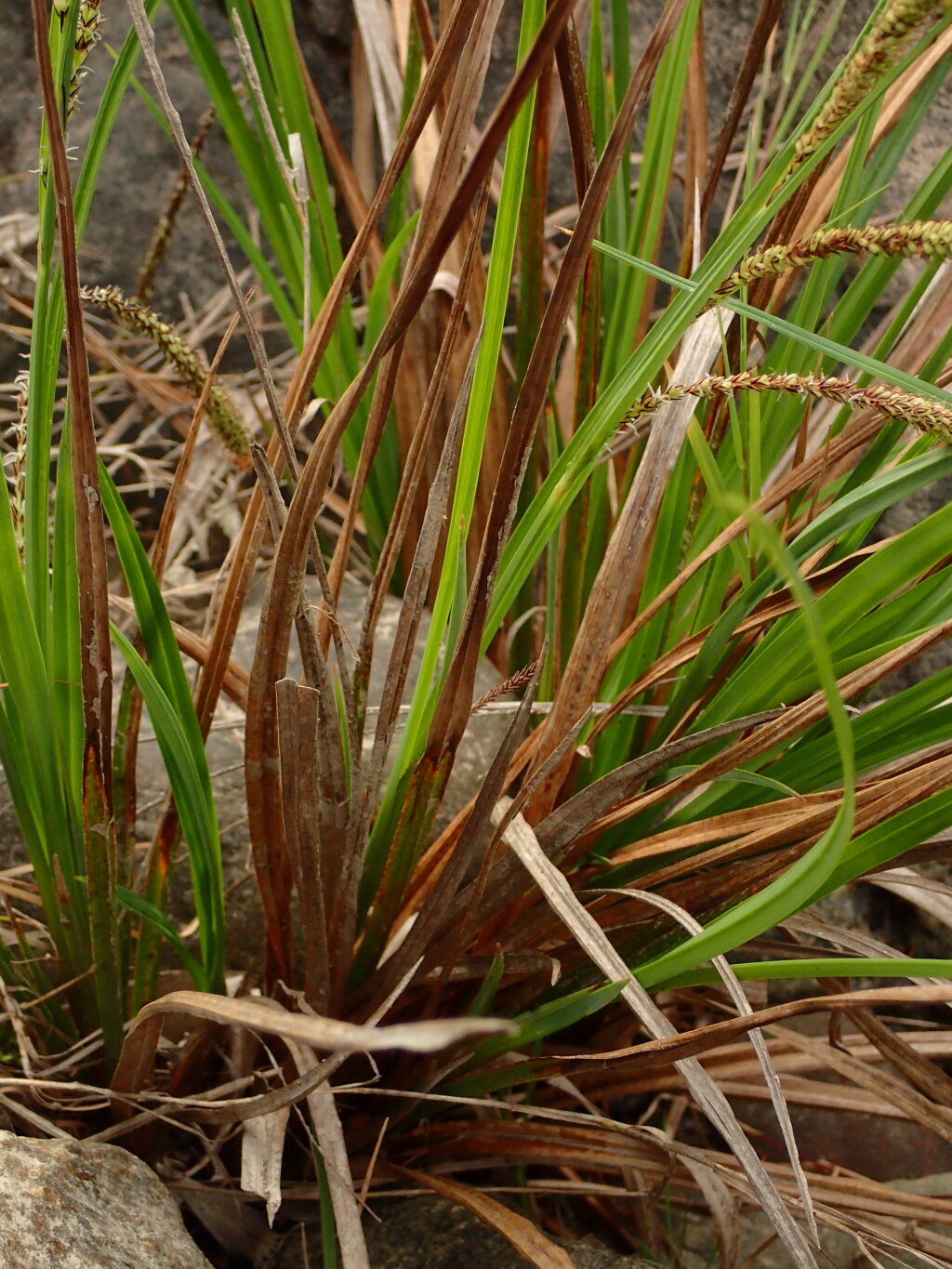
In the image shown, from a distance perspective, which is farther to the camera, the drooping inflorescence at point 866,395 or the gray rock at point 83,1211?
the gray rock at point 83,1211

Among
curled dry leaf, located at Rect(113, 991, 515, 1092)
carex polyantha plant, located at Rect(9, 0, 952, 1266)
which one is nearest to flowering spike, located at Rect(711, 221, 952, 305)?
carex polyantha plant, located at Rect(9, 0, 952, 1266)

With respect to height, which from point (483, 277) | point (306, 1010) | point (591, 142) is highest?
point (591, 142)

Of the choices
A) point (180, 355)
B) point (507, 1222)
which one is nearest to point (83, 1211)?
point (507, 1222)

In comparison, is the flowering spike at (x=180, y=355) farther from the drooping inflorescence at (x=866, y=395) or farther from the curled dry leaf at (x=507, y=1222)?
the curled dry leaf at (x=507, y=1222)

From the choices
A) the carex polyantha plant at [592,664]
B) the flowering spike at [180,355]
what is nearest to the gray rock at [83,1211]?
the carex polyantha plant at [592,664]

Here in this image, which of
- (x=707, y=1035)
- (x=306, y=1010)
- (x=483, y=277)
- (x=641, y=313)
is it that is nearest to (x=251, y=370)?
(x=483, y=277)

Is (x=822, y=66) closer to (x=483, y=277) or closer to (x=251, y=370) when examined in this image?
(x=483, y=277)

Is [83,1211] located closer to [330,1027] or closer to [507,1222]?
[507,1222]
